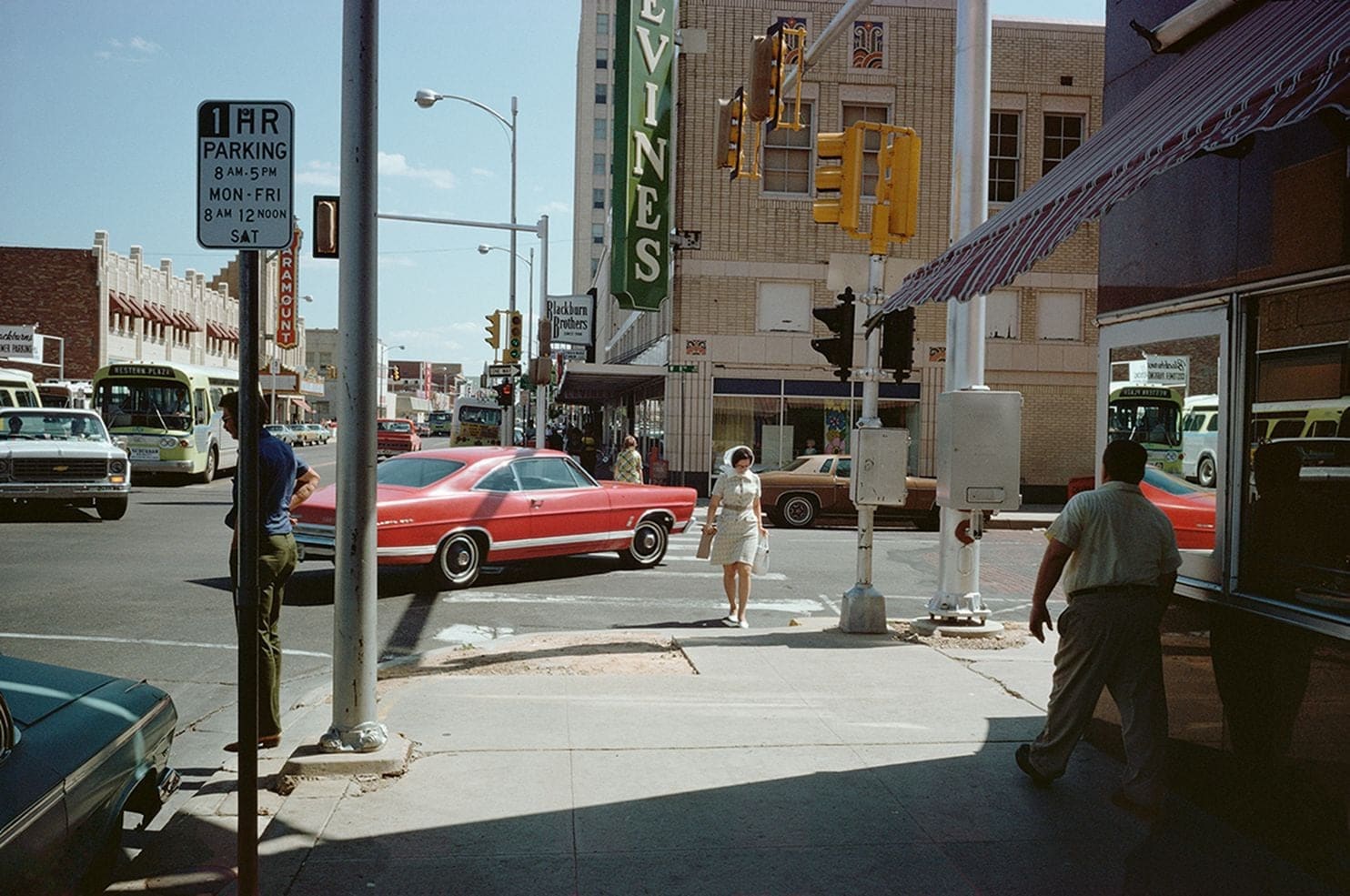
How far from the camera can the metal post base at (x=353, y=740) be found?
5605 mm

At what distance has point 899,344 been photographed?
9742 millimetres

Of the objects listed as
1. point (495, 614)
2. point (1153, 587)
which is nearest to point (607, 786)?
point (1153, 587)

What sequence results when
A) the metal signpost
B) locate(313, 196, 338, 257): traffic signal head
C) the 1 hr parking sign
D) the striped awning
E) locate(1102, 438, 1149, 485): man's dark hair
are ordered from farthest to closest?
locate(313, 196, 338, 257): traffic signal head < locate(1102, 438, 1149, 485): man's dark hair < the 1 hr parking sign < the metal signpost < the striped awning

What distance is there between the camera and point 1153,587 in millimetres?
5066

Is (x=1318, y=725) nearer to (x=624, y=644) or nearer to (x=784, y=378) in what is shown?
(x=624, y=644)

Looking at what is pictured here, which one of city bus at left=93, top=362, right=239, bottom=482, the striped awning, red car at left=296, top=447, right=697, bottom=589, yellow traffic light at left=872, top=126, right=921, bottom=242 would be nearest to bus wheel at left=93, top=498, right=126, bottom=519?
red car at left=296, top=447, right=697, bottom=589

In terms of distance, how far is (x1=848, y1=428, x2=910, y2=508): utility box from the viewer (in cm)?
964

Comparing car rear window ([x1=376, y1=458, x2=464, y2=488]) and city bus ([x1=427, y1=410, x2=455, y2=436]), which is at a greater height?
car rear window ([x1=376, y1=458, x2=464, y2=488])

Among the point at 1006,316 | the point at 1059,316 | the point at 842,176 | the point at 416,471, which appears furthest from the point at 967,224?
the point at 1059,316

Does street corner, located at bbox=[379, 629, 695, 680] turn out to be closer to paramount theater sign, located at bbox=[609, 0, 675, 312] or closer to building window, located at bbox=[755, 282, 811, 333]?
paramount theater sign, located at bbox=[609, 0, 675, 312]

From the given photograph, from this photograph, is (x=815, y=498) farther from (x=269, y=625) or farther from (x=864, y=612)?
(x=269, y=625)

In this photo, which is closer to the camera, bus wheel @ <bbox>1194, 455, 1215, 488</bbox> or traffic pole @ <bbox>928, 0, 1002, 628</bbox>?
bus wheel @ <bbox>1194, 455, 1215, 488</bbox>

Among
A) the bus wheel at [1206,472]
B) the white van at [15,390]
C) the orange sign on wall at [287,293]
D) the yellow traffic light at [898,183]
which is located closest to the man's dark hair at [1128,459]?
the bus wheel at [1206,472]

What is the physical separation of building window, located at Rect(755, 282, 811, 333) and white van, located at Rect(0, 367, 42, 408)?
16.9 metres
